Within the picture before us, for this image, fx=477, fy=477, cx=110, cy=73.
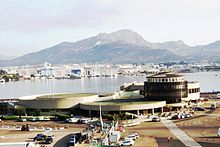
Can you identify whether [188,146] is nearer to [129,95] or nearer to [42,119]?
[42,119]

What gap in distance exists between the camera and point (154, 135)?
3384cm

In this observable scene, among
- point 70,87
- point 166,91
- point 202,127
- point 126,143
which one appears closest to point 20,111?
point 166,91

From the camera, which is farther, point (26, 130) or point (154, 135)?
point (26, 130)

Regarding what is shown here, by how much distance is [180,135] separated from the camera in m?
33.2

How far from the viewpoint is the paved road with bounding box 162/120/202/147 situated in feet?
98.3

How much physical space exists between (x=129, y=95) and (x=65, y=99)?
10586 mm

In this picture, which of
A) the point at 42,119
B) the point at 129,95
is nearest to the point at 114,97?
the point at 129,95

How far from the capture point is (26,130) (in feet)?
126

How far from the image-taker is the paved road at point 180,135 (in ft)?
98.3

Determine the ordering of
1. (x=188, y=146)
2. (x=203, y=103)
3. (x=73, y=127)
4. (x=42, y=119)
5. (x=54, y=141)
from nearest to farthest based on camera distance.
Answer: (x=188, y=146)
(x=54, y=141)
(x=73, y=127)
(x=42, y=119)
(x=203, y=103)

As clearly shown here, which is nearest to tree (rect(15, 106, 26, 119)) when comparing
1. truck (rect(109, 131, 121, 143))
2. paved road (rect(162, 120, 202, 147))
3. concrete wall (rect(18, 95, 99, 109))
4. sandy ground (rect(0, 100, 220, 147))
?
concrete wall (rect(18, 95, 99, 109))

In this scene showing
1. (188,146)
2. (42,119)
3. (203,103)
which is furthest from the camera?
(203,103)

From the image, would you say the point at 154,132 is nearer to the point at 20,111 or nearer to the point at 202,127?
the point at 202,127

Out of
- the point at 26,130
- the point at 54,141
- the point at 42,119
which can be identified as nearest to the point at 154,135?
the point at 54,141
